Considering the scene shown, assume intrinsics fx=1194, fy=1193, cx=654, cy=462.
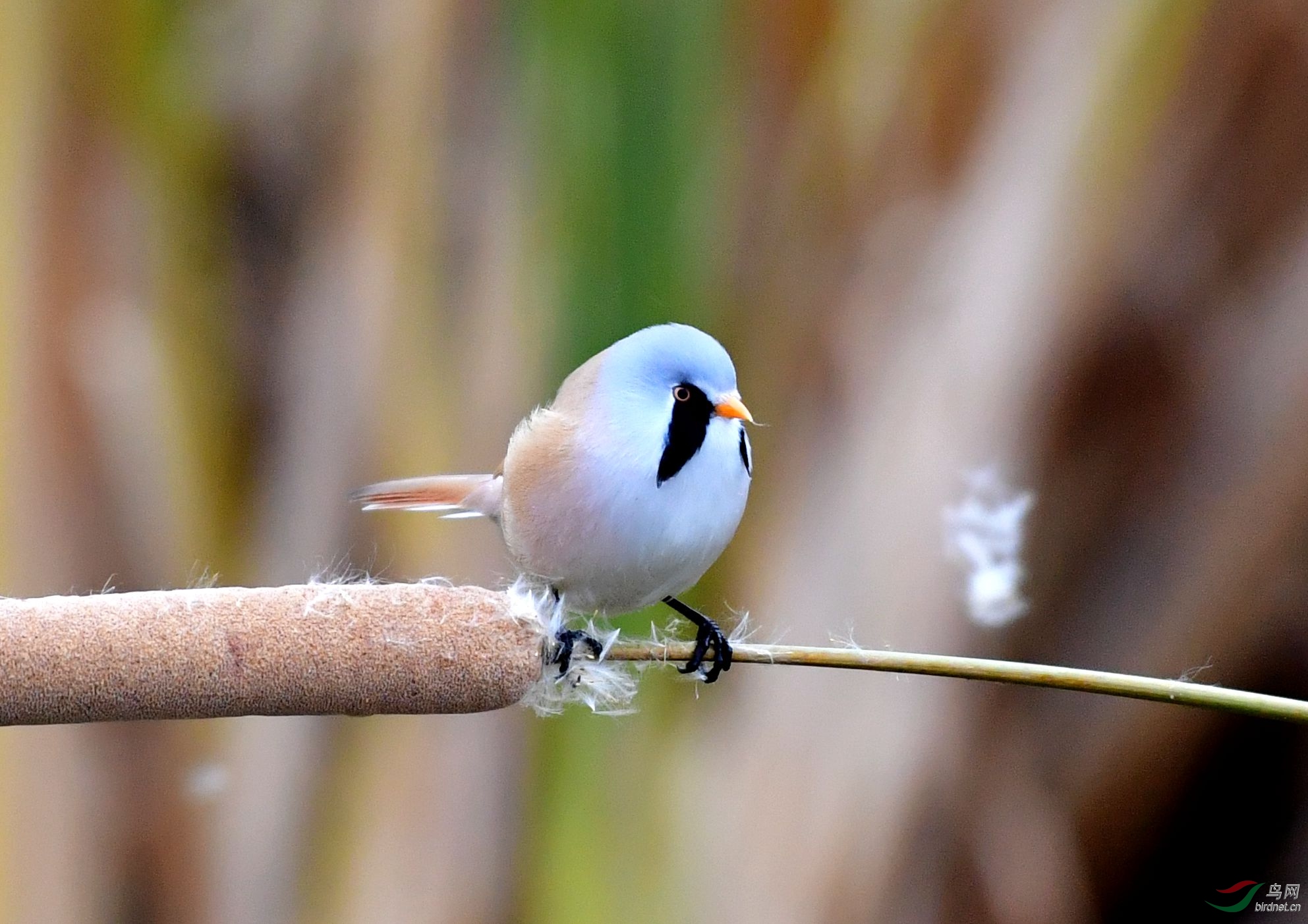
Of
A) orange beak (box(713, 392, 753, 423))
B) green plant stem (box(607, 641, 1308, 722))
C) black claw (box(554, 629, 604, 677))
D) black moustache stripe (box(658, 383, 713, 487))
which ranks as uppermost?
orange beak (box(713, 392, 753, 423))

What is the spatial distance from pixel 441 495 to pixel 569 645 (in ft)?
1.63

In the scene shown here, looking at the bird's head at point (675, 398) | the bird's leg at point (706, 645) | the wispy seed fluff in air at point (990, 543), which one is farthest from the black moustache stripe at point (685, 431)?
the wispy seed fluff in air at point (990, 543)

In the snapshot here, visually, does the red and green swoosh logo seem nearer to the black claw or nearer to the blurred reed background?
the blurred reed background

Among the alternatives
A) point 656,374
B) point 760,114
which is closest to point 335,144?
point 760,114

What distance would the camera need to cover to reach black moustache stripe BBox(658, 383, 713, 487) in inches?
39.8

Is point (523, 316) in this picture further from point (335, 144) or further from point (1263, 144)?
point (1263, 144)

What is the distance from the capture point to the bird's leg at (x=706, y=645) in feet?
3.69

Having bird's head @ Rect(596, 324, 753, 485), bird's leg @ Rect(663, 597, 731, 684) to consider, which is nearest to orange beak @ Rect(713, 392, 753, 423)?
bird's head @ Rect(596, 324, 753, 485)

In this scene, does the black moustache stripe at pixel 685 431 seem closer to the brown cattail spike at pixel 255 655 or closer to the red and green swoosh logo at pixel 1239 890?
the brown cattail spike at pixel 255 655

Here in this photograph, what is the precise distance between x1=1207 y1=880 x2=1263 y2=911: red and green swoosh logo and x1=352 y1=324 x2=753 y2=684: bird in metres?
0.85

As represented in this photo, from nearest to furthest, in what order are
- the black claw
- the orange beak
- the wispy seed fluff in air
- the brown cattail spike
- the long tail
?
1. the brown cattail spike
2. the black claw
3. the orange beak
4. the long tail
5. the wispy seed fluff in air

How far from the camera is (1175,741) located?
1486 mm

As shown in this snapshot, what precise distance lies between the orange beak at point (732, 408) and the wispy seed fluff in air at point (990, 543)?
1.83ft

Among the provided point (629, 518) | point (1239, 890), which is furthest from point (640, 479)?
point (1239, 890)
